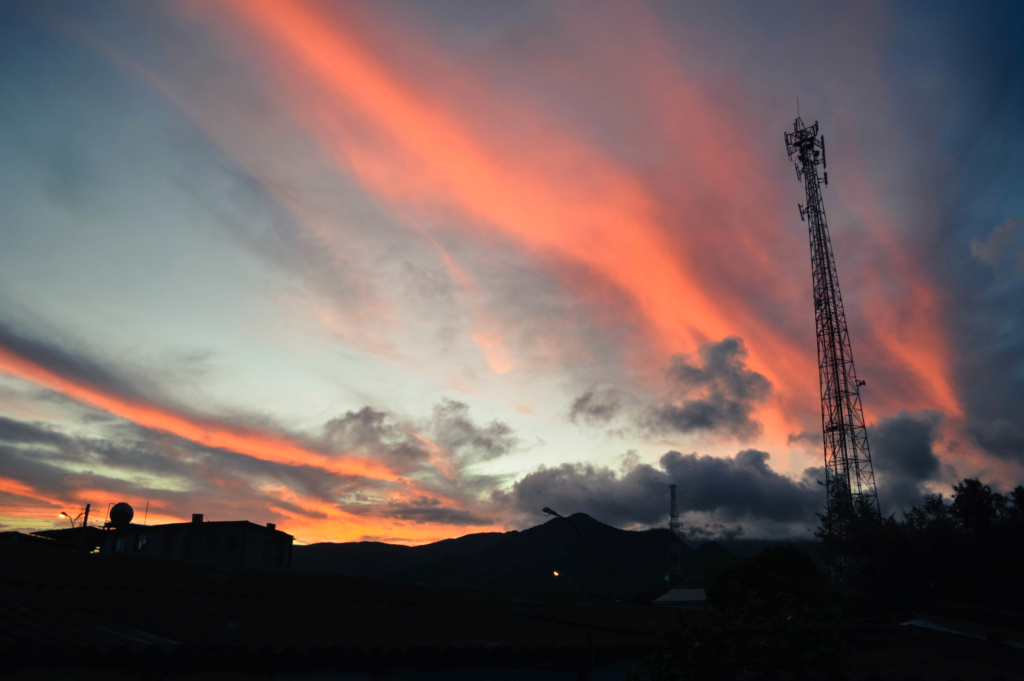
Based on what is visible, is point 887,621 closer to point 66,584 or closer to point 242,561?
point 66,584

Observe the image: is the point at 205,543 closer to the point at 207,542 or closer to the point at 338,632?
the point at 207,542

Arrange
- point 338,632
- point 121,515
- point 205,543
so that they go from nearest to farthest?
1. point 338,632
2. point 205,543
3. point 121,515

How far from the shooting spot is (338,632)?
1341cm

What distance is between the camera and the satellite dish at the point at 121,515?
2159 inches

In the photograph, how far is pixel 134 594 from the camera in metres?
14.6

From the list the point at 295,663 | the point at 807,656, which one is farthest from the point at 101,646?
the point at 807,656

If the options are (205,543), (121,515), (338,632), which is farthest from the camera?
(121,515)

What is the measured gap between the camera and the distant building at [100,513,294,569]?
48.4 m

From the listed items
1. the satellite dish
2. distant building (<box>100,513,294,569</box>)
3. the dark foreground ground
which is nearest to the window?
distant building (<box>100,513,294,569</box>)

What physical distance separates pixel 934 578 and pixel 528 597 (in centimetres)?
2953

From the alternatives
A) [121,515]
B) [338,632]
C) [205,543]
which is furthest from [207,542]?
[338,632]

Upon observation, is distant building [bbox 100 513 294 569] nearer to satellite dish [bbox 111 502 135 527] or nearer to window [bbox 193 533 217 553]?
window [bbox 193 533 217 553]

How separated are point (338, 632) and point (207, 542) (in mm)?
42067

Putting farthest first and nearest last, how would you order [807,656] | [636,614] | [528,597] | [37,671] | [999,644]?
1. [528,597]
2. [636,614]
3. [999,644]
4. [807,656]
5. [37,671]
